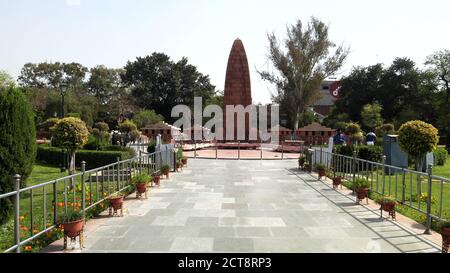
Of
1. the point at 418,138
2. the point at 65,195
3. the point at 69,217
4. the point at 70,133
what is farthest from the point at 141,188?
the point at 418,138

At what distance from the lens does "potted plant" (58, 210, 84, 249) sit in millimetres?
5688

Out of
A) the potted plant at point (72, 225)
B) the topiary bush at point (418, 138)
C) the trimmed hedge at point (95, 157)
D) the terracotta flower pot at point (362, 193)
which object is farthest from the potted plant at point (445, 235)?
the trimmed hedge at point (95, 157)

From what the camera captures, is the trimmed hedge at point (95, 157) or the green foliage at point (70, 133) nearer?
the green foliage at point (70, 133)

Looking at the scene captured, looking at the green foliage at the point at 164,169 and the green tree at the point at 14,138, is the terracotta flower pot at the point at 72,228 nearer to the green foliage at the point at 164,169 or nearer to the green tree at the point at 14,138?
the green tree at the point at 14,138

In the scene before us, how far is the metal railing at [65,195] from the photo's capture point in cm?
546

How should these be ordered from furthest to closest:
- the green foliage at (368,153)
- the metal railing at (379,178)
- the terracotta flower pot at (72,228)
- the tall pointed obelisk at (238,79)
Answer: the tall pointed obelisk at (238,79) → the green foliage at (368,153) → the metal railing at (379,178) → the terracotta flower pot at (72,228)

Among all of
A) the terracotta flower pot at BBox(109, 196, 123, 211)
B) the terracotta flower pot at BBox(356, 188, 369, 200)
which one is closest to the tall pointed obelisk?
the terracotta flower pot at BBox(356, 188, 369, 200)

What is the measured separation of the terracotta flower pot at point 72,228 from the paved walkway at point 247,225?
28cm

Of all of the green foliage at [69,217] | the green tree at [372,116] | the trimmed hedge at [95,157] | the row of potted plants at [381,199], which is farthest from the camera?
the green tree at [372,116]

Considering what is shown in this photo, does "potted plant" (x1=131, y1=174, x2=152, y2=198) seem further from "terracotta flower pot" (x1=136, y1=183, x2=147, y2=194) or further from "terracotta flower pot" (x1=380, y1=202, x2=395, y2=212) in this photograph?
"terracotta flower pot" (x1=380, y1=202, x2=395, y2=212)

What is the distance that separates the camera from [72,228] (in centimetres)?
571

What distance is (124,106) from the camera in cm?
5169

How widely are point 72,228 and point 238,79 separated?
26.9m

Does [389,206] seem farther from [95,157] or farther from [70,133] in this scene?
[95,157]
